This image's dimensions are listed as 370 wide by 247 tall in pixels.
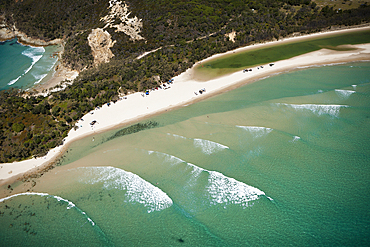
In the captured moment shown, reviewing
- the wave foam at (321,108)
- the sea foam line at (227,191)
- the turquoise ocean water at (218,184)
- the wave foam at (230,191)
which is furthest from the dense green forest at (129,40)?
the wave foam at (321,108)

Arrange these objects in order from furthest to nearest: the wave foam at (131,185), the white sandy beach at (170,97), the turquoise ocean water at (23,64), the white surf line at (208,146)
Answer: the turquoise ocean water at (23,64)
the white sandy beach at (170,97)
the white surf line at (208,146)
the wave foam at (131,185)

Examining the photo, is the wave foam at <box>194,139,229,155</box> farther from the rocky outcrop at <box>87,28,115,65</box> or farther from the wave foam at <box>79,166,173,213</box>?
the rocky outcrop at <box>87,28,115,65</box>

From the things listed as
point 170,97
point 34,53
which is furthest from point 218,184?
point 34,53

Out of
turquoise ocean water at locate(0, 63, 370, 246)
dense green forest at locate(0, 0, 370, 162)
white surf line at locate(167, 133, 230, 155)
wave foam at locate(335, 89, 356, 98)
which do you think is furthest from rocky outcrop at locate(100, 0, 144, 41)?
wave foam at locate(335, 89, 356, 98)

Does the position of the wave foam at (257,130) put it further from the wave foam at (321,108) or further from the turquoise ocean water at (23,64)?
the turquoise ocean water at (23,64)

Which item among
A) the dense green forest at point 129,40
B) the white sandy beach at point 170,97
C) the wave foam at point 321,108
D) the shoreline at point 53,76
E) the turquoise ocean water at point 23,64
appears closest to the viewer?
the wave foam at point 321,108

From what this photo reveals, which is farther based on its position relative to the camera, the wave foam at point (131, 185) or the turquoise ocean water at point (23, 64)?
the turquoise ocean water at point (23, 64)
